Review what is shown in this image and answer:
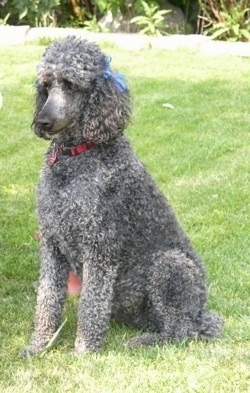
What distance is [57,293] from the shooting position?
3.62 meters

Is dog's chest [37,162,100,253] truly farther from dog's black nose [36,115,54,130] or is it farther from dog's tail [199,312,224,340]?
dog's tail [199,312,224,340]

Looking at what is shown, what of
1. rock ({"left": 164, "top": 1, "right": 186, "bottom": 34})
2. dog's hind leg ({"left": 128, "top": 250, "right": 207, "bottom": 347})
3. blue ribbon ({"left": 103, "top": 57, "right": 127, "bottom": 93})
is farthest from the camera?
rock ({"left": 164, "top": 1, "right": 186, "bottom": 34})

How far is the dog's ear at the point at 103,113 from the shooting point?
3.40m

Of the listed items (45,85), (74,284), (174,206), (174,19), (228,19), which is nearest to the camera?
(45,85)

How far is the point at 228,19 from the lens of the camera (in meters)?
11.8

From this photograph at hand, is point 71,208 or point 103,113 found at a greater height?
point 103,113

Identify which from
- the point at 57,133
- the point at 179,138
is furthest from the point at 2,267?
the point at 179,138

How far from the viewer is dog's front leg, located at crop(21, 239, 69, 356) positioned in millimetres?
3586

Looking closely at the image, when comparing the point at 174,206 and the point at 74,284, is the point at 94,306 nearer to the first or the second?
the point at 74,284

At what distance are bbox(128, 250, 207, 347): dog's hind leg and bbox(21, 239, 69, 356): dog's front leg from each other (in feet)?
1.32

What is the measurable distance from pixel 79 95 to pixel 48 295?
3.18 feet

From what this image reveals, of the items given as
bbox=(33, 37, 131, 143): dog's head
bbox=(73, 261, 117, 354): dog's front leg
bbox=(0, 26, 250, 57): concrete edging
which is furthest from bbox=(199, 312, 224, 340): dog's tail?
bbox=(0, 26, 250, 57): concrete edging

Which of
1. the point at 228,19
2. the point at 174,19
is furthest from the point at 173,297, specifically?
the point at 174,19

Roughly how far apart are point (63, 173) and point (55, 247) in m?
0.36
